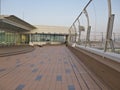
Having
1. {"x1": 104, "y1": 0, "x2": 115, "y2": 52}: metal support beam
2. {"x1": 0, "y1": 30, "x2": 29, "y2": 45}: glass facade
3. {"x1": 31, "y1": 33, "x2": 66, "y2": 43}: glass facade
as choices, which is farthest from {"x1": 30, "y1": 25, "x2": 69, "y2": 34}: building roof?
{"x1": 104, "y1": 0, "x2": 115, "y2": 52}: metal support beam

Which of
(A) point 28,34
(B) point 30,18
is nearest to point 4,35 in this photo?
(A) point 28,34

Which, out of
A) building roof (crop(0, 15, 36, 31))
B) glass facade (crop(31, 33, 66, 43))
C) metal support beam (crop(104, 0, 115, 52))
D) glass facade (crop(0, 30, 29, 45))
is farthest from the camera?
glass facade (crop(31, 33, 66, 43))

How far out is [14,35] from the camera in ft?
124

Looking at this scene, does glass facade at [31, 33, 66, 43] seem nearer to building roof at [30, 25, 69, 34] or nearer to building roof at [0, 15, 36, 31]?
building roof at [30, 25, 69, 34]

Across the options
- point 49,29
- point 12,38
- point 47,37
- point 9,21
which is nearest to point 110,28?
point 9,21

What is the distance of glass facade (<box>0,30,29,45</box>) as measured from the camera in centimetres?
3190

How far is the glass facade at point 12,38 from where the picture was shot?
31.9 metres

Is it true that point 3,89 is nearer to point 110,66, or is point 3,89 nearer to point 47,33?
point 110,66

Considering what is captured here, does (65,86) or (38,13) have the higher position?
(38,13)

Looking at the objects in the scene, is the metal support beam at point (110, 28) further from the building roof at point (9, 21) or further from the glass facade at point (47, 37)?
the glass facade at point (47, 37)

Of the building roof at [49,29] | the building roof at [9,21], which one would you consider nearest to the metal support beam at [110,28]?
the building roof at [9,21]

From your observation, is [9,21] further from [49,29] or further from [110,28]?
[49,29]

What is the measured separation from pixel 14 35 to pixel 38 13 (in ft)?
29.0

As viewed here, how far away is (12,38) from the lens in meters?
36.4
